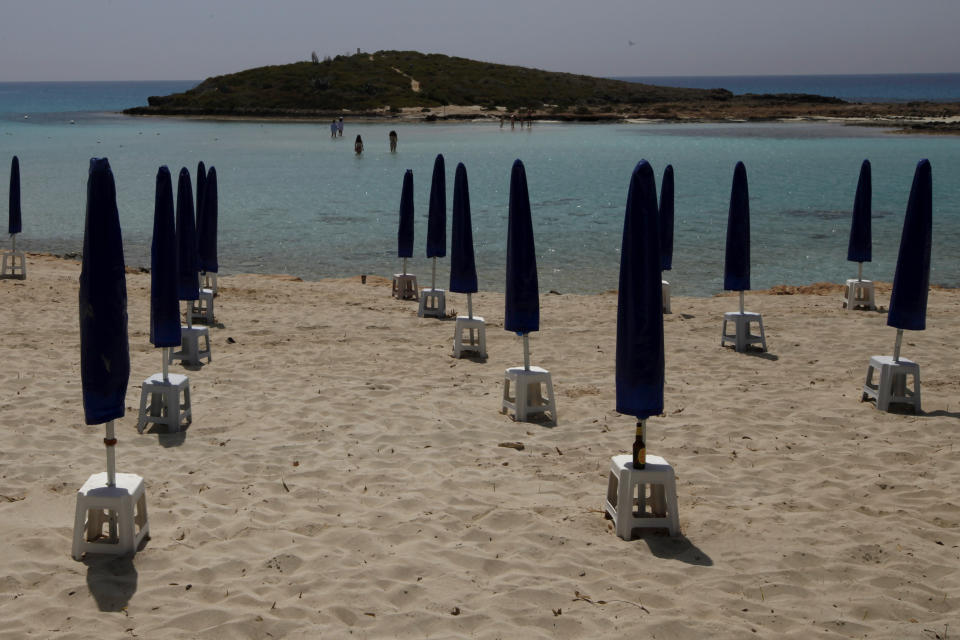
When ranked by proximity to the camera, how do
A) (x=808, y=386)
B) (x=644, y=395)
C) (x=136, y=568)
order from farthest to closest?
(x=808, y=386), (x=644, y=395), (x=136, y=568)

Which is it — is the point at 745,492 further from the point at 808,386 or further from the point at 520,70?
the point at 520,70

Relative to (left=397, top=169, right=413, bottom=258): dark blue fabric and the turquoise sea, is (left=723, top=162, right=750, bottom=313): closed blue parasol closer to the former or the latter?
(left=397, top=169, right=413, bottom=258): dark blue fabric

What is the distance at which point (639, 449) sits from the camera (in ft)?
20.6

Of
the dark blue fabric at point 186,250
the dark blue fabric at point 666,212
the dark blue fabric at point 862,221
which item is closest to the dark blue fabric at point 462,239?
the dark blue fabric at point 186,250

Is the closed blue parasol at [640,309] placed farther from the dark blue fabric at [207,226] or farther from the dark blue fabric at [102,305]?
the dark blue fabric at [207,226]

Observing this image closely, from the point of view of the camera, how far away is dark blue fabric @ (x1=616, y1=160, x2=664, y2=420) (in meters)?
5.81

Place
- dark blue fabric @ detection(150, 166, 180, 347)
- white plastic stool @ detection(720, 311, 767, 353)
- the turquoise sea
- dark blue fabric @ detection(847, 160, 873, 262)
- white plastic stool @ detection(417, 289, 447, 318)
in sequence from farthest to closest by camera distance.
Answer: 1. the turquoise sea
2. white plastic stool @ detection(417, 289, 447, 318)
3. dark blue fabric @ detection(847, 160, 873, 262)
4. white plastic stool @ detection(720, 311, 767, 353)
5. dark blue fabric @ detection(150, 166, 180, 347)

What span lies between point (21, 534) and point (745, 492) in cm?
547

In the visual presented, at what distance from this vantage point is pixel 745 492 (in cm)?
715

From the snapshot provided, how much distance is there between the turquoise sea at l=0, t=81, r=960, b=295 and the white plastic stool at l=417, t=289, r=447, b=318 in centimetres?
519

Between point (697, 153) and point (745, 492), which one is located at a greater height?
point (697, 153)

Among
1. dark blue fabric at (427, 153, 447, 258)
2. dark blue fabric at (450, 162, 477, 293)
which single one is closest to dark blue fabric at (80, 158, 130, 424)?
dark blue fabric at (450, 162, 477, 293)

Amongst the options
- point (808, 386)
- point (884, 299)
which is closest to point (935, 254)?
point (884, 299)

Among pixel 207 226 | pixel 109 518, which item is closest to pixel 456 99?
pixel 207 226
